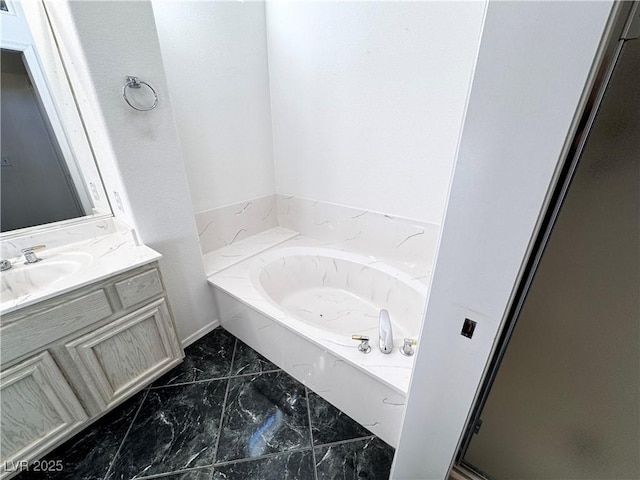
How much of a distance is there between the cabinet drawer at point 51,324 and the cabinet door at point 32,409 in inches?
2.6

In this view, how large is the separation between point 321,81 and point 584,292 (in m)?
1.86

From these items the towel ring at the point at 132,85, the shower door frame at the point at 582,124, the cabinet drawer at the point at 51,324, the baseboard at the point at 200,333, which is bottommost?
the baseboard at the point at 200,333

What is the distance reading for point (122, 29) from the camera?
1.07 meters

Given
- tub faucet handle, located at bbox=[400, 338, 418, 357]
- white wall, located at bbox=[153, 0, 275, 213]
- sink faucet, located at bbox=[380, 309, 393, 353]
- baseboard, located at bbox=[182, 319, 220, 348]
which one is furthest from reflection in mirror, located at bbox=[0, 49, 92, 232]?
tub faucet handle, located at bbox=[400, 338, 418, 357]

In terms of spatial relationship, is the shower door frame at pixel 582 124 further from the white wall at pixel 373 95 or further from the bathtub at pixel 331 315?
the white wall at pixel 373 95

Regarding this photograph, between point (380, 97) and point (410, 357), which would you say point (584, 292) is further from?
point (380, 97)

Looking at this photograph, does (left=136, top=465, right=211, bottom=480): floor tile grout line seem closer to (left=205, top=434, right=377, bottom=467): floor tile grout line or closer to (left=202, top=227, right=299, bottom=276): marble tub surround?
(left=205, top=434, right=377, bottom=467): floor tile grout line

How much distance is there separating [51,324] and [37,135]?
0.96 m

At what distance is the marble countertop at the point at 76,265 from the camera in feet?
3.38

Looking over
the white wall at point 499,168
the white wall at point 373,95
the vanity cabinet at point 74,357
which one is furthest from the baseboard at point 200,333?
the white wall at point 499,168

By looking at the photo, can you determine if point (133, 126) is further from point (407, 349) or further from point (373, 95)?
point (407, 349)

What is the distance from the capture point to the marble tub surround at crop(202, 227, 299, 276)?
189 cm

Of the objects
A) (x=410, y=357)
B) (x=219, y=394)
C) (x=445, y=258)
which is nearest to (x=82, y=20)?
(x=445, y=258)

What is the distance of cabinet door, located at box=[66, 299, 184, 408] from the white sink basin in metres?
0.32
